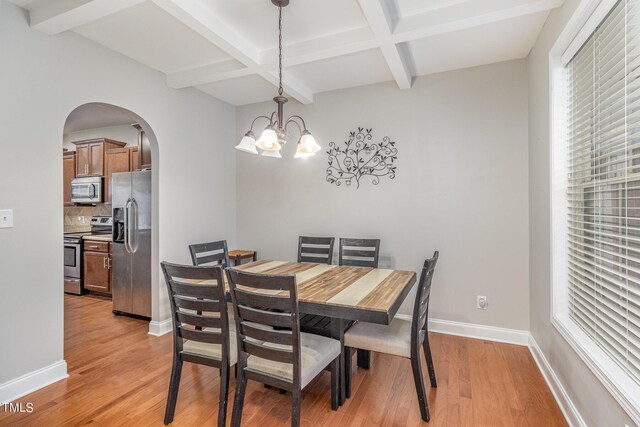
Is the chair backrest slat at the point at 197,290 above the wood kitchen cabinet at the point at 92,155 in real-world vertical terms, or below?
below

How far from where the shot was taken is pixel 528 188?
2.99 m

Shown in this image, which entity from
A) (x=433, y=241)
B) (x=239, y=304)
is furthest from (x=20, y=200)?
(x=433, y=241)

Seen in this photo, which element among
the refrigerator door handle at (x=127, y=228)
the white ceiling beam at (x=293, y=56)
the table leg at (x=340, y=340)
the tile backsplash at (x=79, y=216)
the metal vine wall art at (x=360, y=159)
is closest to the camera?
the table leg at (x=340, y=340)

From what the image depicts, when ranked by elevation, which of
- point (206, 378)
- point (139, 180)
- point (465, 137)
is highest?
point (465, 137)

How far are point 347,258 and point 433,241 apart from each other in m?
0.91

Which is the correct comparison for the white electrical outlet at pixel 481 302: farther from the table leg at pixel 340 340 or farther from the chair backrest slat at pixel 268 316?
the chair backrest slat at pixel 268 316

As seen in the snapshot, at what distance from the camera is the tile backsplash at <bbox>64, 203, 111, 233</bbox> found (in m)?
5.59

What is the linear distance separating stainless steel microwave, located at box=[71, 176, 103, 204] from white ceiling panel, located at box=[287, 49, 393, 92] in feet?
11.7

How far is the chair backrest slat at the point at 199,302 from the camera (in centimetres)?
177

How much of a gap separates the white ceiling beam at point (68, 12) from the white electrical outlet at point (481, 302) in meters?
3.60

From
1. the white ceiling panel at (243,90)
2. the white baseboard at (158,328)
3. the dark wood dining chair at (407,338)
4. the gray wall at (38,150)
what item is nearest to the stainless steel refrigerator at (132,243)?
the white baseboard at (158,328)

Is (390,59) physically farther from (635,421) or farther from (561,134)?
(635,421)

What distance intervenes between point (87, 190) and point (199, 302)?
14.2ft

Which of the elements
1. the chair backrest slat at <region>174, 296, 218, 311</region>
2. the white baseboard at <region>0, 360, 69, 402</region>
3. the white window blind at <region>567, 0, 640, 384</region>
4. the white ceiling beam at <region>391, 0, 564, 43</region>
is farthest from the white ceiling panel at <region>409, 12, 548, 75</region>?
the white baseboard at <region>0, 360, 69, 402</region>
